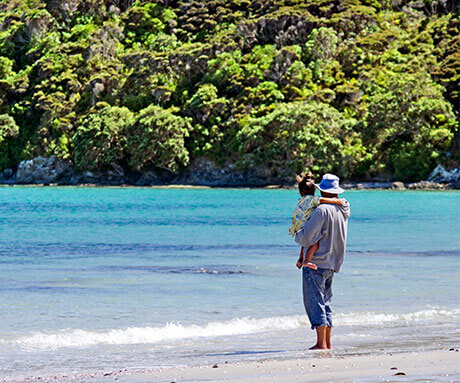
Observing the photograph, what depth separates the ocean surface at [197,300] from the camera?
320 inches

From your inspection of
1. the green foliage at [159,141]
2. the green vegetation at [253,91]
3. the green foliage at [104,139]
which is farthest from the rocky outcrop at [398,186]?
the green foliage at [104,139]

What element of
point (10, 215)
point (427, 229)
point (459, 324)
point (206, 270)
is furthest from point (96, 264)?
point (10, 215)

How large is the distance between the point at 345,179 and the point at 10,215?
185ft

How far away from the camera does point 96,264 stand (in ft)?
59.1

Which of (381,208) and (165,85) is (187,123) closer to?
(165,85)

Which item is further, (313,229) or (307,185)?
(307,185)

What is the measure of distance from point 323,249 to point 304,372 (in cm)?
167

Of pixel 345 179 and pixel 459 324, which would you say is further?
pixel 345 179

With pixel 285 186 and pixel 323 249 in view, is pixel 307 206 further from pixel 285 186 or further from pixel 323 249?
pixel 285 186

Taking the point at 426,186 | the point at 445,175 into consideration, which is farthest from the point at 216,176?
the point at 445,175

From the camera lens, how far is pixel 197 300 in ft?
40.1

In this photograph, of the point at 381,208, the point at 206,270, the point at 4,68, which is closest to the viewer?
the point at 206,270

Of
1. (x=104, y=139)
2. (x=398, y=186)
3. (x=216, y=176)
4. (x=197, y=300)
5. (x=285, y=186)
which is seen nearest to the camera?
(x=197, y=300)

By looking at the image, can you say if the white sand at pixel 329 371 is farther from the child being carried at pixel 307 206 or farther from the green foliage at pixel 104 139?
the green foliage at pixel 104 139
